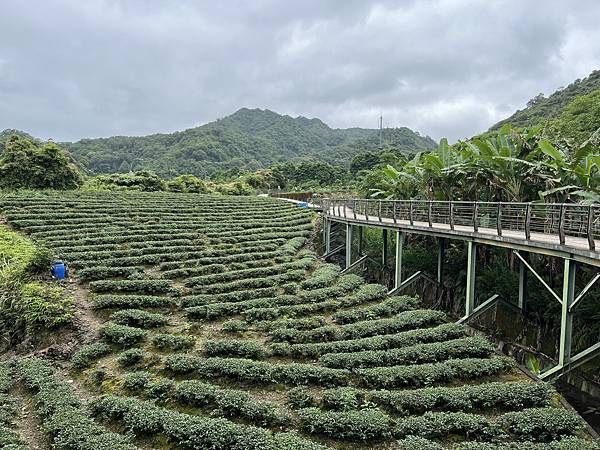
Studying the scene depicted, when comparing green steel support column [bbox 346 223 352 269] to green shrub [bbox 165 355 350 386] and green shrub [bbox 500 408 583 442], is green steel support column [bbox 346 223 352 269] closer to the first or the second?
green shrub [bbox 165 355 350 386]

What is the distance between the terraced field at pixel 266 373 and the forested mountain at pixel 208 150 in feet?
243

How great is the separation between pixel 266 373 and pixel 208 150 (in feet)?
335

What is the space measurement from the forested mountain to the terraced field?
7420cm

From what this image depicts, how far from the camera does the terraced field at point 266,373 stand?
7.27 metres

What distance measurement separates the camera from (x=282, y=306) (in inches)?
551

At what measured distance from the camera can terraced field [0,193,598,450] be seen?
286 inches

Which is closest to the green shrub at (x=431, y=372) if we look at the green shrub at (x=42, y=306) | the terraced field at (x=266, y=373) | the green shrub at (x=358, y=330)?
the terraced field at (x=266, y=373)

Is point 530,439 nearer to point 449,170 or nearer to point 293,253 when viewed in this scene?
point 449,170

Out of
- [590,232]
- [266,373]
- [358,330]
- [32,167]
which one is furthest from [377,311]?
[32,167]

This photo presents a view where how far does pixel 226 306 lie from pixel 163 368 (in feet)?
12.7

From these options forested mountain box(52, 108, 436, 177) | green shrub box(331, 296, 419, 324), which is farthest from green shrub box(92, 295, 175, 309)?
forested mountain box(52, 108, 436, 177)

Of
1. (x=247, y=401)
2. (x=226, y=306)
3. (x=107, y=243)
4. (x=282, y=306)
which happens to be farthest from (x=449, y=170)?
(x=107, y=243)

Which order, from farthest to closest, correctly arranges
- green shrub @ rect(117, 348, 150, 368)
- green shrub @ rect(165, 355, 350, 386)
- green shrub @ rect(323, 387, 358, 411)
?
green shrub @ rect(117, 348, 150, 368) → green shrub @ rect(165, 355, 350, 386) → green shrub @ rect(323, 387, 358, 411)

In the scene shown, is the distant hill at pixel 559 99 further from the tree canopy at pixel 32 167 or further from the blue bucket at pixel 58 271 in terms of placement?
the blue bucket at pixel 58 271
